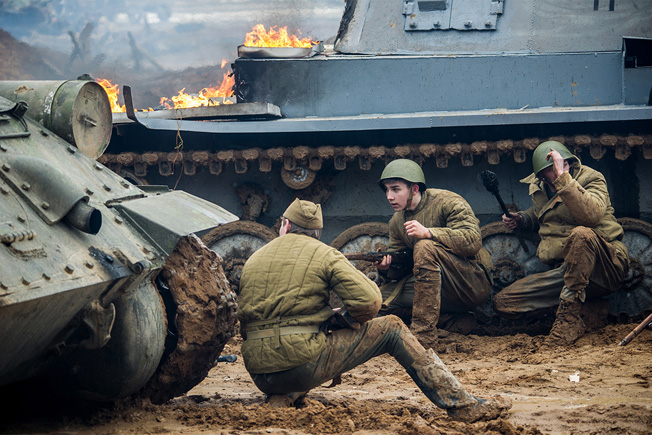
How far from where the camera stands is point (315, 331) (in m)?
4.64

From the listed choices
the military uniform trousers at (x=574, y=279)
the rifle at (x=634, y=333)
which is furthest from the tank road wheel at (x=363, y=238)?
the rifle at (x=634, y=333)

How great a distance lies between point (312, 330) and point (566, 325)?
2714 mm

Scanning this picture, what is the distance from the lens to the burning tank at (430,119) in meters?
7.53

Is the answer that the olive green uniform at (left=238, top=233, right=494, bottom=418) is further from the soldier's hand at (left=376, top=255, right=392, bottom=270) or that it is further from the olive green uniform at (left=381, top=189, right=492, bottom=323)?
the soldier's hand at (left=376, top=255, right=392, bottom=270)

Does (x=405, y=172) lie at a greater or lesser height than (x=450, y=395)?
greater

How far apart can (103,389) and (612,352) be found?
3.44 m

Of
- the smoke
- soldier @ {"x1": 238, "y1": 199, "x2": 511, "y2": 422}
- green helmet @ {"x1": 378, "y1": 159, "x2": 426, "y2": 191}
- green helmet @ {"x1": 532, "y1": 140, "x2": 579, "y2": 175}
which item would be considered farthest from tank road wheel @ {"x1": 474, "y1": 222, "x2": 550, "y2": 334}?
the smoke

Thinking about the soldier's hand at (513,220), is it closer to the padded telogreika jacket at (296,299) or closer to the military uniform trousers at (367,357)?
the military uniform trousers at (367,357)

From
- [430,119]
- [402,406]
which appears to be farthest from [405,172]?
[402,406]

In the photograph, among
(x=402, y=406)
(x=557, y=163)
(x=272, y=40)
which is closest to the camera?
(x=402, y=406)

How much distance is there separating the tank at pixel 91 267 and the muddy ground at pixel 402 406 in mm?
199

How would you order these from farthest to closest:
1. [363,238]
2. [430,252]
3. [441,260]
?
[363,238] → [441,260] → [430,252]

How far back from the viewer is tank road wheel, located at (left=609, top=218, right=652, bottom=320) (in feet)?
24.4

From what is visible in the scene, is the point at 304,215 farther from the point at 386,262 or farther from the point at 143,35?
the point at 143,35
